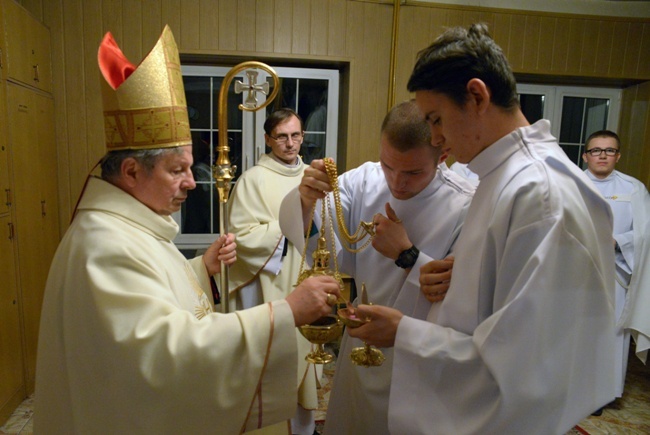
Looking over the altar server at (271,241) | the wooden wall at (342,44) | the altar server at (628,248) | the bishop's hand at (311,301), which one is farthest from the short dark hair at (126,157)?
the altar server at (628,248)

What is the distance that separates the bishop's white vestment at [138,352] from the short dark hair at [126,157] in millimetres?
95

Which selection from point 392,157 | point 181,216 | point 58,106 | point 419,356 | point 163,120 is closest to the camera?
point 419,356

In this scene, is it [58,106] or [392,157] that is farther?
[58,106]

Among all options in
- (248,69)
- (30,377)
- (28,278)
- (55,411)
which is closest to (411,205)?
(248,69)

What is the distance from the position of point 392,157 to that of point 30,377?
131 inches

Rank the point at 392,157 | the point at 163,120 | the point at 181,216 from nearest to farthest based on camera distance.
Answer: the point at 163,120 → the point at 392,157 → the point at 181,216

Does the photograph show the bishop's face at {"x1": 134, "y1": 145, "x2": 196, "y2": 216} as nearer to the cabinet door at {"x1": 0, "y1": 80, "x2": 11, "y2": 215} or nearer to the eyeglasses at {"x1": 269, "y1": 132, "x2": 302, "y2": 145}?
the eyeglasses at {"x1": 269, "y1": 132, "x2": 302, "y2": 145}

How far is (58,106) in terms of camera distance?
3.80 m

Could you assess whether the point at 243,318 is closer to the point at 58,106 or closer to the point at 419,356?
the point at 419,356

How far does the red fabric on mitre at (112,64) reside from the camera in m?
1.39

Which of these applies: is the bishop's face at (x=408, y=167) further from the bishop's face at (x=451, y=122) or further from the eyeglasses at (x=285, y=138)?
the eyeglasses at (x=285, y=138)

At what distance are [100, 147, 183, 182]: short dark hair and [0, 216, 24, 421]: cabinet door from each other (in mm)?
2080

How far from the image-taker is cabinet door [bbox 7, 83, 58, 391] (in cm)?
314

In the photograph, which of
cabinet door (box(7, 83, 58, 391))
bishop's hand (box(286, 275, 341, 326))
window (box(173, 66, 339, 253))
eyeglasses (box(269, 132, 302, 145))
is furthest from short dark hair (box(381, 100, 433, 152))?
window (box(173, 66, 339, 253))
